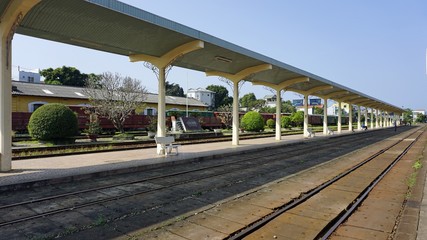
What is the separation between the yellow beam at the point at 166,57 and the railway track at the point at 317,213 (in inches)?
334

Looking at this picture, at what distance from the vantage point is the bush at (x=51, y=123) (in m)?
17.3

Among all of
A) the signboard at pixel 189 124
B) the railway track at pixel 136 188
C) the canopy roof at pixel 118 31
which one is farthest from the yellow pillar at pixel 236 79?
the signboard at pixel 189 124

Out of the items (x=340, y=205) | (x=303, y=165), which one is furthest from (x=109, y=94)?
(x=340, y=205)

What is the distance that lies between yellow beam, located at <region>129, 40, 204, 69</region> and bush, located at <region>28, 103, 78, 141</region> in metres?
6.27

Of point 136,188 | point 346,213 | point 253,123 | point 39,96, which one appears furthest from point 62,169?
point 253,123

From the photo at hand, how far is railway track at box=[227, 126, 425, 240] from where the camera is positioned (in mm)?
5051

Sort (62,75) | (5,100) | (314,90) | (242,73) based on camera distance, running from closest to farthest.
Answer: (5,100) → (242,73) → (314,90) → (62,75)

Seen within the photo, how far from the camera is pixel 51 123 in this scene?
1734 cm

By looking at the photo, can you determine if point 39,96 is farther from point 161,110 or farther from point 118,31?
point 118,31

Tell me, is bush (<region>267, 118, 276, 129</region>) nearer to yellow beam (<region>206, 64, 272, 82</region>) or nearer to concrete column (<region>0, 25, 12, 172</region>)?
yellow beam (<region>206, 64, 272, 82</region>)

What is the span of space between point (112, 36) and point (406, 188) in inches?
454

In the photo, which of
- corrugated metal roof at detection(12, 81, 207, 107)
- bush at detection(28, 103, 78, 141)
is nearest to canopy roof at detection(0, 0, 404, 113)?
bush at detection(28, 103, 78, 141)

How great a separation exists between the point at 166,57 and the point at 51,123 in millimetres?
8250

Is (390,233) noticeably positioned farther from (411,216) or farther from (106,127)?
(106,127)
